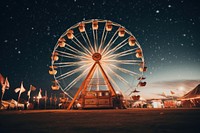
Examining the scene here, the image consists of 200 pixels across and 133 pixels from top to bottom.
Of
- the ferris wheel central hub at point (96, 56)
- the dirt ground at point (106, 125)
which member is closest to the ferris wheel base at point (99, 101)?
the ferris wheel central hub at point (96, 56)

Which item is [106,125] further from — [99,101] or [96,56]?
[96,56]

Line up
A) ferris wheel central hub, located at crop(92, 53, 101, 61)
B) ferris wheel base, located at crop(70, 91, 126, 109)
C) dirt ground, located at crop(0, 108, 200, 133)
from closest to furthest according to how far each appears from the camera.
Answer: dirt ground, located at crop(0, 108, 200, 133) < ferris wheel base, located at crop(70, 91, 126, 109) < ferris wheel central hub, located at crop(92, 53, 101, 61)

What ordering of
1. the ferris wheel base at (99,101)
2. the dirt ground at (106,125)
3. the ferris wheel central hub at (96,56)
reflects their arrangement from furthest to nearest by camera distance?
1. the ferris wheel central hub at (96,56)
2. the ferris wheel base at (99,101)
3. the dirt ground at (106,125)

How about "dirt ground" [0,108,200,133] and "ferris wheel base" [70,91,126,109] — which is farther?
"ferris wheel base" [70,91,126,109]

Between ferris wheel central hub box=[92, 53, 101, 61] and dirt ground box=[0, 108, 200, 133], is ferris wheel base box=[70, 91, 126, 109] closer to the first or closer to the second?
ferris wheel central hub box=[92, 53, 101, 61]

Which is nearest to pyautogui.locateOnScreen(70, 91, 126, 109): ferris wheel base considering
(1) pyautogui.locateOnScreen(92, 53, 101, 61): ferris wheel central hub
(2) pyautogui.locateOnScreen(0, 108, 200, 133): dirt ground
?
(1) pyautogui.locateOnScreen(92, 53, 101, 61): ferris wheel central hub

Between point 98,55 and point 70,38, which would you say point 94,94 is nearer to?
point 98,55

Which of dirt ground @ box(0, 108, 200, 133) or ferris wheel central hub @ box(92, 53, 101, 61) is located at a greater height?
ferris wheel central hub @ box(92, 53, 101, 61)

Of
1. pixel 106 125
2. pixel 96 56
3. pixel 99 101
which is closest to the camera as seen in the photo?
pixel 106 125

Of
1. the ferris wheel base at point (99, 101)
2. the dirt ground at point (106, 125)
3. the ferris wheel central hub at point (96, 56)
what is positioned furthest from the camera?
the ferris wheel central hub at point (96, 56)

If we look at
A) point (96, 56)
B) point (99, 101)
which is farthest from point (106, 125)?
point (96, 56)

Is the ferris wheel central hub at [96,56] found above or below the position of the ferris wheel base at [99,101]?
above

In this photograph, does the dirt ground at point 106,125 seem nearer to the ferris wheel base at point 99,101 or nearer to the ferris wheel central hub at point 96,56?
the ferris wheel base at point 99,101

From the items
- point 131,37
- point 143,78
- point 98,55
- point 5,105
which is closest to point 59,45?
point 98,55
